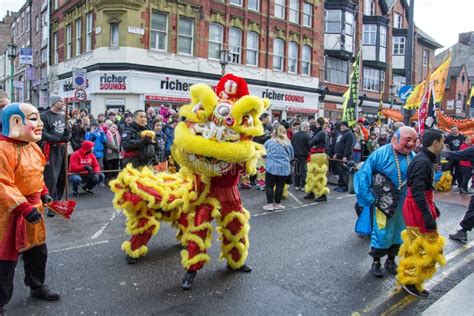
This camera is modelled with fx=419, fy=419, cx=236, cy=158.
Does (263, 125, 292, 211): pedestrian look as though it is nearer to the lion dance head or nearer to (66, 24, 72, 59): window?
the lion dance head

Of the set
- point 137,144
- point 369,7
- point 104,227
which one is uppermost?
point 369,7

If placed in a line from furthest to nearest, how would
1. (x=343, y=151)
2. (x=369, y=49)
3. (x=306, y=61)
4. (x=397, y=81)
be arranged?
1. (x=397, y=81)
2. (x=369, y=49)
3. (x=306, y=61)
4. (x=343, y=151)

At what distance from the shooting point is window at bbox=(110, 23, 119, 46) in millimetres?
20156

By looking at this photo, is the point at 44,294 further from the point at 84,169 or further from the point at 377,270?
the point at 84,169

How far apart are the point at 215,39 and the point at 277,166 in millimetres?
16418

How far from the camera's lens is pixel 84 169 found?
30.4 ft

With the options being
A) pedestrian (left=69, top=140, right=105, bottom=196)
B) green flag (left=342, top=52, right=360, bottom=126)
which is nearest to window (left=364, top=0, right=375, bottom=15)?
green flag (left=342, top=52, right=360, bottom=126)

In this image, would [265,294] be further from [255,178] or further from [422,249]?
[255,178]

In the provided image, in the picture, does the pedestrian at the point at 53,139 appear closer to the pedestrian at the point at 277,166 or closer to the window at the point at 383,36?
the pedestrian at the point at 277,166

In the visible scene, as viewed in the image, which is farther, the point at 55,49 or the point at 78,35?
the point at 55,49

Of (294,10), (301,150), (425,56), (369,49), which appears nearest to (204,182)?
(301,150)

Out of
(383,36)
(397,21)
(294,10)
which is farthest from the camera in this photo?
(397,21)

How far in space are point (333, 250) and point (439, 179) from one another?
7531 millimetres

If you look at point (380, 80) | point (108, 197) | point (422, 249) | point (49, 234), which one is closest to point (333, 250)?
point (422, 249)
